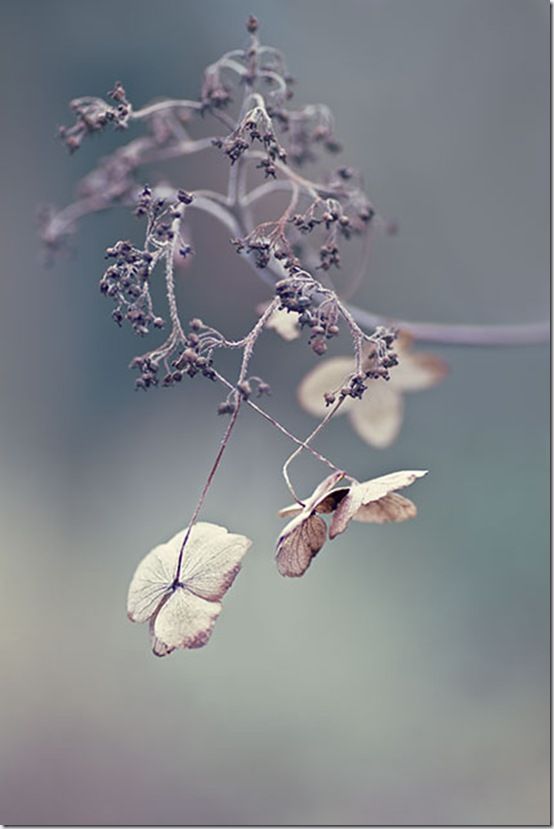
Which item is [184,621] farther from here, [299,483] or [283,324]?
[299,483]

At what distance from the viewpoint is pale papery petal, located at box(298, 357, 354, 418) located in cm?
71

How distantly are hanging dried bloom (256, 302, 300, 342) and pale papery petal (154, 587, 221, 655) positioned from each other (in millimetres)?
186

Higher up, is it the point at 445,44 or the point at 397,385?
Answer: the point at 445,44

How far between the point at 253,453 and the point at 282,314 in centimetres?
150

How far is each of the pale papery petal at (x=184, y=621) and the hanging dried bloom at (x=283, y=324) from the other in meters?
0.19

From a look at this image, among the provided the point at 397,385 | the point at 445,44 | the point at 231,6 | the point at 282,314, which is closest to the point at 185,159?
the point at 231,6

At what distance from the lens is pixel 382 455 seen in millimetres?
2037

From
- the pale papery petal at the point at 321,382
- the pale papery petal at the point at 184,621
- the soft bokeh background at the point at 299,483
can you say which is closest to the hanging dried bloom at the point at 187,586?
the pale papery petal at the point at 184,621

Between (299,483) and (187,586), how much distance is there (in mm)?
1565

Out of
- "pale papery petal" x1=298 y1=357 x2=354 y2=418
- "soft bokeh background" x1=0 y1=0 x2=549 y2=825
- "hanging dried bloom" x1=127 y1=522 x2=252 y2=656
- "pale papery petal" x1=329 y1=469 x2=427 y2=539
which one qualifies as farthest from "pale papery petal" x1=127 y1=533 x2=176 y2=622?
"soft bokeh background" x1=0 y1=0 x2=549 y2=825

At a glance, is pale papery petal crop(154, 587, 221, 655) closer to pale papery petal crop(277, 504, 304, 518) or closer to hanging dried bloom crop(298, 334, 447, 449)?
pale papery petal crop(277, 504, 304, 518)

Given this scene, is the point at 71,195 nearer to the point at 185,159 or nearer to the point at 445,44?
the point at 185,159

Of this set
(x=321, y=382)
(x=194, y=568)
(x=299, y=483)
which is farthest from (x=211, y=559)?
(x=299, y=483)

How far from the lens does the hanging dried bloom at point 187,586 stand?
472mm
